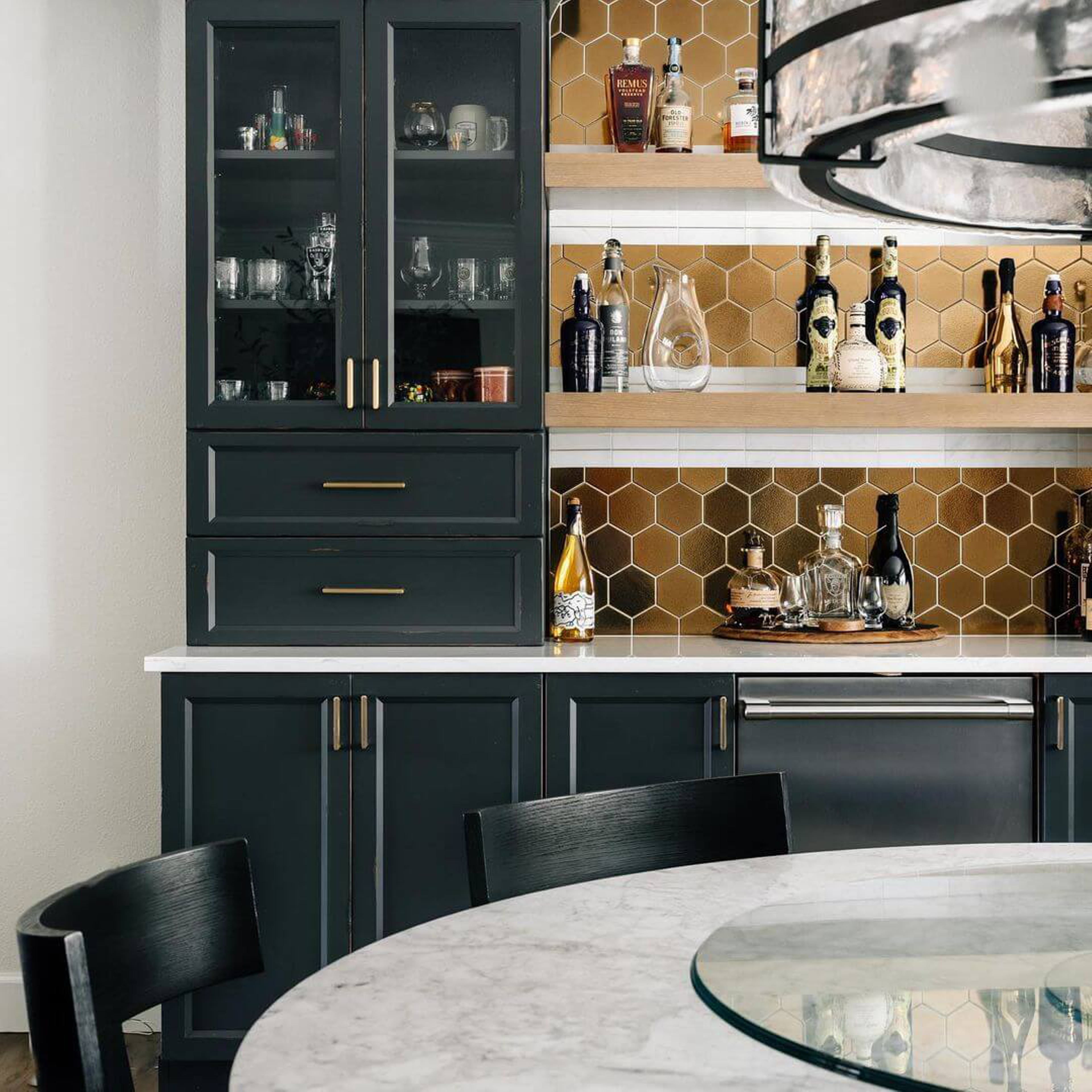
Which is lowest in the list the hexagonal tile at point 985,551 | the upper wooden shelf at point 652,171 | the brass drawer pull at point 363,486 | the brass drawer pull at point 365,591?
the brass drawer pull at point 365,591

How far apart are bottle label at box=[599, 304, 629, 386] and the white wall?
3.49 ft

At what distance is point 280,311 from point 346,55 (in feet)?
1.92

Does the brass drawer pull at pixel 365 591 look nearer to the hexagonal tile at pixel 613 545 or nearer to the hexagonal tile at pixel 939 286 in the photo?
the hexagonal tile at pixel 613 545

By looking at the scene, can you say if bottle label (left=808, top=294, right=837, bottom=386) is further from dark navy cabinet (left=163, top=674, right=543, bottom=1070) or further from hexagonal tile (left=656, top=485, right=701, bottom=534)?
dark navy cabinet (left=163, top=674, right=543, bottom=1070)

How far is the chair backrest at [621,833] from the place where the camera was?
1.32 meters

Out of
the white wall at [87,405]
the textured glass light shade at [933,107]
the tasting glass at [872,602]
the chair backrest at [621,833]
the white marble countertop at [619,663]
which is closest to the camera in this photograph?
the textured glass light shade at [933,107]

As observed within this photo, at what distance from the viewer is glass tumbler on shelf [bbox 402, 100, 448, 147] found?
2652mm

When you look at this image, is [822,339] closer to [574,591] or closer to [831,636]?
[831,636]

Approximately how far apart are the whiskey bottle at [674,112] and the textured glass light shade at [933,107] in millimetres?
1817

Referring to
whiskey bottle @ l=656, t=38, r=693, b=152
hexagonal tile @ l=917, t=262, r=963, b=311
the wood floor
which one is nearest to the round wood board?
hexagonal tile @ l=917, t=262, r=963, b=311

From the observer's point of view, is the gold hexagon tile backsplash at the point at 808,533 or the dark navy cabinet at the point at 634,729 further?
the gold hexagon tile backsplash at the point at 808,533

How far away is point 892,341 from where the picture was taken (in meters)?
2.87

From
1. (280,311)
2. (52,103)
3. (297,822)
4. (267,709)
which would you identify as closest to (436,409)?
(280,311)

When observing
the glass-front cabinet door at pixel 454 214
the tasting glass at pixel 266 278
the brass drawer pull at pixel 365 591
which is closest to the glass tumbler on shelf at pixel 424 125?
the glass-front cabinet door at pixel 454 214
